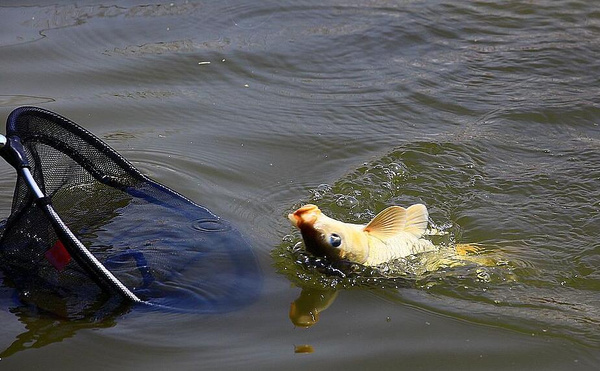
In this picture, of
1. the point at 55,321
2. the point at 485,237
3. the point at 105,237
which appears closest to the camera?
the point at 55,321

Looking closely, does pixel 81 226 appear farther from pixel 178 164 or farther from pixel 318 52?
pixel 318 52

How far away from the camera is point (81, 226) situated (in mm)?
4180

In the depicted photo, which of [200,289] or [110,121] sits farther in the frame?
[110,121]

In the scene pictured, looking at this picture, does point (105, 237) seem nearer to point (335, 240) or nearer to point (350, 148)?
point (335, 240)

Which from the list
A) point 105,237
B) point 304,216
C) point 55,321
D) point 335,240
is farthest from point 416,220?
point 55,321

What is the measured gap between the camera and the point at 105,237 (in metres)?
4.18

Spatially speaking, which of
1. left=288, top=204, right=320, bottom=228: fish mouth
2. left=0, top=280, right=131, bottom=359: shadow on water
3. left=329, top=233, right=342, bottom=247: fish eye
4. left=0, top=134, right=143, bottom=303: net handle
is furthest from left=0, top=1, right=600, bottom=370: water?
left=288, top=204, right=320, bottom=228: fish mouth

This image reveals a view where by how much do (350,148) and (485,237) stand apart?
4.01 feet

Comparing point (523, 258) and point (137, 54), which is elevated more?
point (137, 54)

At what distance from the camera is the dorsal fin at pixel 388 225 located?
3779 millimetres

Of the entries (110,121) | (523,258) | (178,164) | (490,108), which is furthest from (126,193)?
(490,108)

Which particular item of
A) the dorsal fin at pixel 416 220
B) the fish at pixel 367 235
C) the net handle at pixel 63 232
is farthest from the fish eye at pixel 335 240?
the net handle at pixel 63 232

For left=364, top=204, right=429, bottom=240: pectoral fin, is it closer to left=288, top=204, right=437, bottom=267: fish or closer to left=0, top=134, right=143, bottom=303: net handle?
left=288, top=204, right=437, bottom=267: fish

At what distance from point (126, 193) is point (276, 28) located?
342cm
